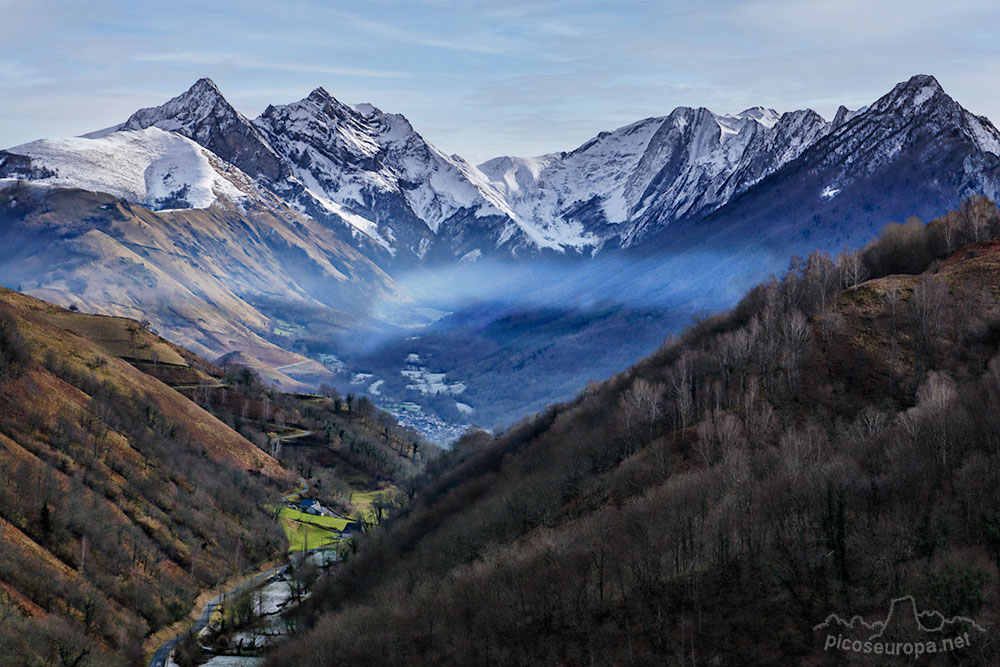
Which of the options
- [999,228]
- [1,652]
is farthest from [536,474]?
[999,228]

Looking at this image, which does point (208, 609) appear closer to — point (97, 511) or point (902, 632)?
point (97, 511)

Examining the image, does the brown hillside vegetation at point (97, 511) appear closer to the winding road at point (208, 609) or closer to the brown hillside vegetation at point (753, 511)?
the winding road at point (208, 609)

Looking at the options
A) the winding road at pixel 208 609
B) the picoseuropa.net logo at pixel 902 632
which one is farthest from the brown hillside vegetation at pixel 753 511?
the winding road at pixel 208 609

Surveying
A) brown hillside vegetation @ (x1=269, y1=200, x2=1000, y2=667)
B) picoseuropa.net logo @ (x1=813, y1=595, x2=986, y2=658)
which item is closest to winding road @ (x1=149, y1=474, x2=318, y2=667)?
A: brown hillside vegetation @ (x1=269, y1=200, x2=1000, y2=667)

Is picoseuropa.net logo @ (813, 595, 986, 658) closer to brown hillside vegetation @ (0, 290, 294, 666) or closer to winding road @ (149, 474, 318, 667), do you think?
brown hillside vegetation @ (0, 290, 294, 666)

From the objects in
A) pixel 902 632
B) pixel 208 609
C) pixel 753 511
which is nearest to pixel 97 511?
pixel 208 609
